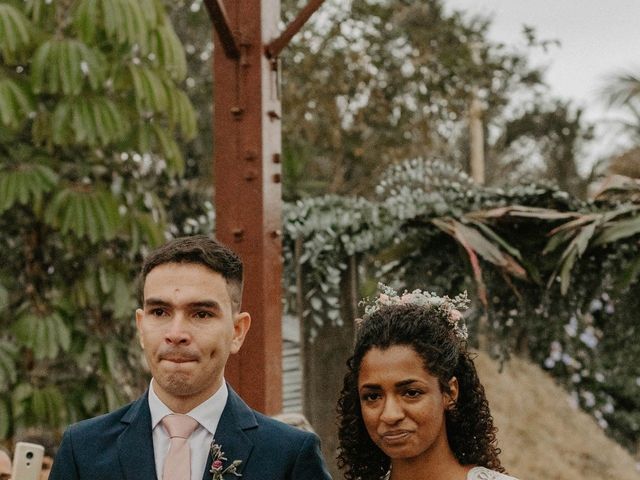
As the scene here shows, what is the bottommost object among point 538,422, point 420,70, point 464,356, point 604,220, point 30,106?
point 538,422

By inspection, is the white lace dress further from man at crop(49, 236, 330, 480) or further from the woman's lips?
man at crop(49, 236, 330, 480)

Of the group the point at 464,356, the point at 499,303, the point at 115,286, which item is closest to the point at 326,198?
the point at 499,303

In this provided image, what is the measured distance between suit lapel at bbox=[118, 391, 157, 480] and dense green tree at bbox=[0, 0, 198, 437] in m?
2.97

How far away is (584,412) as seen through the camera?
10.9 m

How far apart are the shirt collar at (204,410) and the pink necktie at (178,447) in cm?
2

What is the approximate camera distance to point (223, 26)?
163 inches

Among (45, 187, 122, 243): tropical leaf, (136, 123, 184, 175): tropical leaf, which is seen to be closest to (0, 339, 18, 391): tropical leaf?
(45, 187, 122, 243): tropical leaf

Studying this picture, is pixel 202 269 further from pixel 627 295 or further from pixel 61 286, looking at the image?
pixel 61 286

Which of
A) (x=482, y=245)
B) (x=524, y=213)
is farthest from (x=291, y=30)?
(x=524, y=213)

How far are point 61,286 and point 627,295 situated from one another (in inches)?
125

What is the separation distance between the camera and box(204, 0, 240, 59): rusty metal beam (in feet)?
13.1

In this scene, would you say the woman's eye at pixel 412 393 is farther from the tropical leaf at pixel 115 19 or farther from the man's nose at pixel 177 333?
the tropical leaf at pixel 115 19

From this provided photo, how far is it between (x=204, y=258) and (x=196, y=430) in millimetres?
424

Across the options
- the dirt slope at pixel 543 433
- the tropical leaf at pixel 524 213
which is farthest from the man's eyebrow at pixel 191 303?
the dirt slope at pixel 543 433
